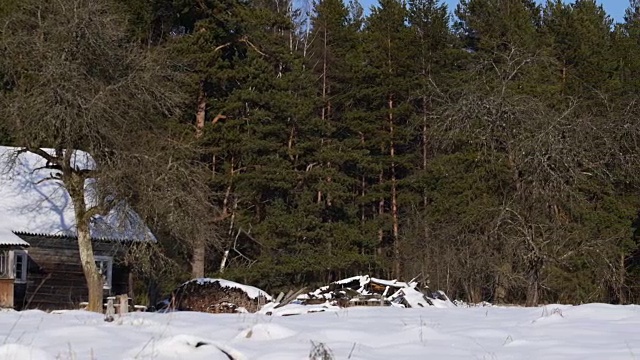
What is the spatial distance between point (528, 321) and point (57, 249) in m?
23.8

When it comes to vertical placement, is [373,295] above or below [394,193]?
below

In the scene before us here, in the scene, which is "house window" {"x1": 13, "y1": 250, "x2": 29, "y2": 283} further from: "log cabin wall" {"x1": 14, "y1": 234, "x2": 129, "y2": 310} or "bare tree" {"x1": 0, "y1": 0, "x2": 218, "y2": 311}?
"bare tree" {"x1": 0, "y1": 0, "x2": 218, "y2": 311}

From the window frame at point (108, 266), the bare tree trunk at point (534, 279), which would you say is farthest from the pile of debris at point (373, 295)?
the window frame at point (108, 266)

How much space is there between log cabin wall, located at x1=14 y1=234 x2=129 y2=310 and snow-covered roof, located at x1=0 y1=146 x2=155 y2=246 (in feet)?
1.54

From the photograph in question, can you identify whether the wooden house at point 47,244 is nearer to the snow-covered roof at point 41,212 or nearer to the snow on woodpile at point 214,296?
the snow-covered roof at point 41,212

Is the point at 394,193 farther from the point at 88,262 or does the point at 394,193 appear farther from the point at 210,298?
the point at 88,262

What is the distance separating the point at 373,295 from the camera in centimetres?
2903

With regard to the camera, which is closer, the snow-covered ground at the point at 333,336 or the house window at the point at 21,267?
the snow-covered ground at the point at 333,336

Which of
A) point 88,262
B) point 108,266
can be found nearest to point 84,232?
point 88,262

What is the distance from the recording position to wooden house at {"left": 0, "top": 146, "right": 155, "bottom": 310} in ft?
98.8

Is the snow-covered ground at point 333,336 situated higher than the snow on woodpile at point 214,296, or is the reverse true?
the snow on woodpile at point 214,296

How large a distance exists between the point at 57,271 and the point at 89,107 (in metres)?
7.47

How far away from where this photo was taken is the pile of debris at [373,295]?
27531 mm

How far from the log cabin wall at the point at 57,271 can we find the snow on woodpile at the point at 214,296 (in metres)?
2.79
